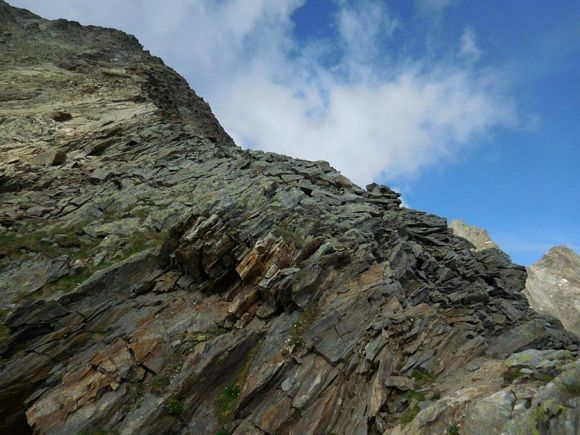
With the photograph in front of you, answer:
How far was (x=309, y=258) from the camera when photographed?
21781 millimetres

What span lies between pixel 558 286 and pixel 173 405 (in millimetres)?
Result: 152943

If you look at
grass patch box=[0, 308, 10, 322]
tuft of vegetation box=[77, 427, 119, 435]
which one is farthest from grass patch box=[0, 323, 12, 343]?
tuft of vegetation box=[77, 427, 119, 435]

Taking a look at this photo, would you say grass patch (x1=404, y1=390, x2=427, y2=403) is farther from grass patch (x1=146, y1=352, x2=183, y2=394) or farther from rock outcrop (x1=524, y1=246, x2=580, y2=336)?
rock outcrop (x1=524, y1=246, x2=580, y2=336)

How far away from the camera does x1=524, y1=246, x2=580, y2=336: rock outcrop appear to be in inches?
4774

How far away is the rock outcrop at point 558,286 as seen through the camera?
121 m

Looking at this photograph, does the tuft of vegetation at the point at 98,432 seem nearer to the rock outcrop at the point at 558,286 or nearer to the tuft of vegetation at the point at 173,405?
the tuft of vegetation at the point at 173,405

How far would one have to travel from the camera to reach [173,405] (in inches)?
637

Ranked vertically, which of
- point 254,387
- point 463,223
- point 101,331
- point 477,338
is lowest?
point 101,331

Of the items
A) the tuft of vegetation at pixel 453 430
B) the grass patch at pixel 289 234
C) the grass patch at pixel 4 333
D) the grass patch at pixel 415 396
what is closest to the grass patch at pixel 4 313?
the grass patch at pixel 4 333

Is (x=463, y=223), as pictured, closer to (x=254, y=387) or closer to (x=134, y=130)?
(x=134, y=130)

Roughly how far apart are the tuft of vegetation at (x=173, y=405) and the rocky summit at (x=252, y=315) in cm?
6

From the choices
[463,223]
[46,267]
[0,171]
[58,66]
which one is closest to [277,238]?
[46,267]

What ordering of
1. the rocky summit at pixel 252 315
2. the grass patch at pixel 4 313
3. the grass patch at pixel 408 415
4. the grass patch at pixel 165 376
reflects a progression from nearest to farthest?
the grass patch at pixel 408 415, the rocky summit at pixel 252 315, the grass patch at pixel 165 376, the grass patch at pixel 4 313

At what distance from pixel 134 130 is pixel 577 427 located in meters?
40.4
